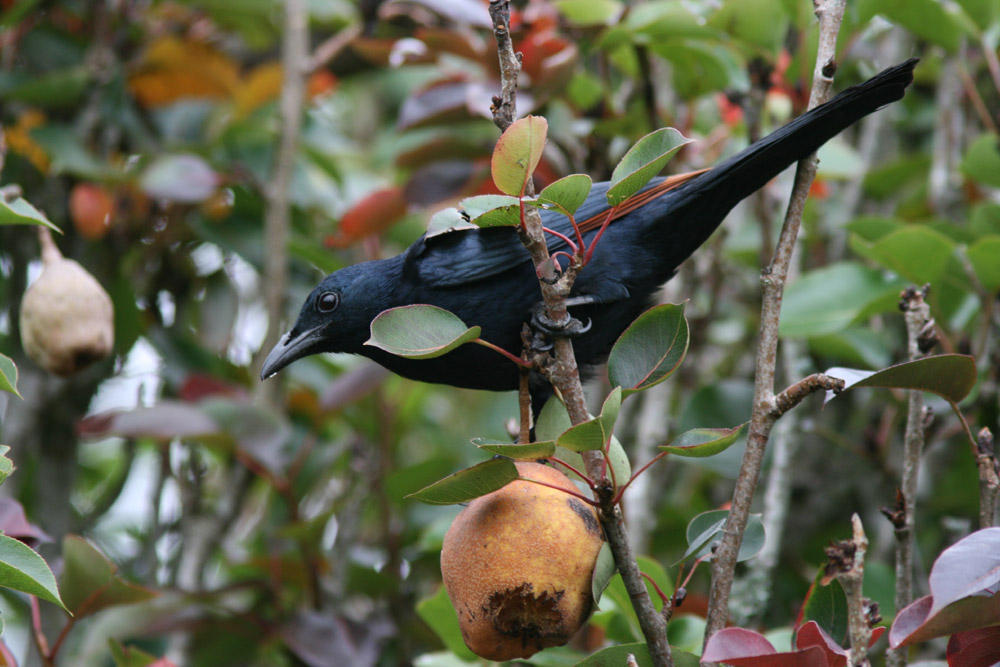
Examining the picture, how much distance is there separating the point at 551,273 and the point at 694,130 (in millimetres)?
2602

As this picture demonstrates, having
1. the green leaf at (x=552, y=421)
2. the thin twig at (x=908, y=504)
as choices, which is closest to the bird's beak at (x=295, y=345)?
the green leaf at (x=552, y=421)

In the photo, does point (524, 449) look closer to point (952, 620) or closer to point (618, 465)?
point (618, 465)

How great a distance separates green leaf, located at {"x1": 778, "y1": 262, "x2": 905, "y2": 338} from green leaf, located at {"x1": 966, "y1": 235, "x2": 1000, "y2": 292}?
222mm

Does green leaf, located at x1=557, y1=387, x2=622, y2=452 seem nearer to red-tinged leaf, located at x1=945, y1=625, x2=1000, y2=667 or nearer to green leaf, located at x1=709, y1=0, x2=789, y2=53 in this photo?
red-tinged leaf, located at x1=945, y1=625, x2=1000, y2=667

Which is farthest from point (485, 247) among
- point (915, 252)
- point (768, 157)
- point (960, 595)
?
point (960, 595)

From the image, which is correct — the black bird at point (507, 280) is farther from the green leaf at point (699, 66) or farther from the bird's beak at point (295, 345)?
the green leaf at point (699, 66)

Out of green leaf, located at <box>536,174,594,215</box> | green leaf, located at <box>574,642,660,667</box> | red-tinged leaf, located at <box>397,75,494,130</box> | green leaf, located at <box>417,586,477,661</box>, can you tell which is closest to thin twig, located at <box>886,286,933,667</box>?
green leaf, located at <box>574,642,660,667</box>

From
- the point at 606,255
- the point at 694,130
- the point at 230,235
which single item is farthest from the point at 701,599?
the point at 230,235

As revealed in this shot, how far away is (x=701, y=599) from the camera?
10.2 ft

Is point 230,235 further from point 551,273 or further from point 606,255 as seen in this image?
point 551,273

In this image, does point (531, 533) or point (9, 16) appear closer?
point (531, 533)

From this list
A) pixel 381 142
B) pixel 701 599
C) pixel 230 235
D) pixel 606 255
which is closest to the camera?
pixel 606 255

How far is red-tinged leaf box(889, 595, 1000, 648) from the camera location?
5.00 feet

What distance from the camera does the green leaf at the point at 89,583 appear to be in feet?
7.22
